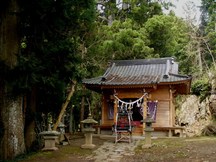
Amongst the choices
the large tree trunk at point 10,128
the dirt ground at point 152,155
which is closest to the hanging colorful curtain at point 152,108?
the dirt ground at point 152,155

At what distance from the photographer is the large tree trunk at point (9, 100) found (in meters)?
9.40

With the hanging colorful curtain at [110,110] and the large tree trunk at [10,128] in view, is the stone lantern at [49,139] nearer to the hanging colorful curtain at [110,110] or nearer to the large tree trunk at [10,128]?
the large tree trunk at [10,128]

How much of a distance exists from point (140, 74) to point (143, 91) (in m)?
1.81

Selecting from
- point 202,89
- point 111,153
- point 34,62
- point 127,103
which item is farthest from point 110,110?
point 34,62

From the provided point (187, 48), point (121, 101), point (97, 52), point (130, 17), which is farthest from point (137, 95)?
point (187, 48)

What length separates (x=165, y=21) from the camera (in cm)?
2077

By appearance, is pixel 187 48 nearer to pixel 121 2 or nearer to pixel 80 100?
pixel 121 2

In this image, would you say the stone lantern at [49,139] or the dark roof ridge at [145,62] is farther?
the dark roof ridge at [145,62]

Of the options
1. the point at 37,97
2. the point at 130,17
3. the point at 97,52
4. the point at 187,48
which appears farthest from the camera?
→ the point at 187,48

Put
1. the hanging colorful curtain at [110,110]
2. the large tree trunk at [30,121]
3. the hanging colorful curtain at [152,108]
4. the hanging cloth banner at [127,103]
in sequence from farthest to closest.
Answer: the hanging colorful curtain at [110,110] → the hanging colorful curtain at [152,108] → the hanging cloth banner at [127,103] → the large tree trunk at [30,121]

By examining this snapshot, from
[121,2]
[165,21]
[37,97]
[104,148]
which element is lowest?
[104,148]

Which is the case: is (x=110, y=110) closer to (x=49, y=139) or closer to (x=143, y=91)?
(x=143, y=91)

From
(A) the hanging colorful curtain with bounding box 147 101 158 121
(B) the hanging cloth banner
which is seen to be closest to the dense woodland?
(B) the hanging cloth banner

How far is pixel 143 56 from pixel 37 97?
36.7ft
